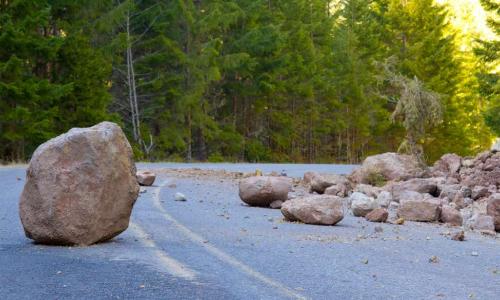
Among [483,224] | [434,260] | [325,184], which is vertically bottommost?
[483,224]

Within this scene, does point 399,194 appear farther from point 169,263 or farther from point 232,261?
point 169,263

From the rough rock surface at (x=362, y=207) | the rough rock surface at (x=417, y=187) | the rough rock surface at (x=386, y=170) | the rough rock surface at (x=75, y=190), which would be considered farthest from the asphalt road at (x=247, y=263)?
the rough rock surface at (x=386, y=170)

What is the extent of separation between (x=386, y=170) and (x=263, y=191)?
8.93 metres

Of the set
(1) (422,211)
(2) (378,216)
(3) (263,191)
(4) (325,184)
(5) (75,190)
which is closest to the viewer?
(5) (75,190)

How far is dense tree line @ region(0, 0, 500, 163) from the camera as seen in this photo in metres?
24.1

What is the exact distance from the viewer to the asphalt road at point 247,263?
17.6 ft

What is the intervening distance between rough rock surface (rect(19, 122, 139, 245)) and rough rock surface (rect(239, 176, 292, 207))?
5.55 m

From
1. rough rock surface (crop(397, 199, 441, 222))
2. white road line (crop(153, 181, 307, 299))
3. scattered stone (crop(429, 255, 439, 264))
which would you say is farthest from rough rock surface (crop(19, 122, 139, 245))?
rough rock surface (crop(397, 199, 441, 222))

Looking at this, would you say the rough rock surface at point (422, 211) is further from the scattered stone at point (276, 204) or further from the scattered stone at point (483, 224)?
the scattered stone at point (276, 204)

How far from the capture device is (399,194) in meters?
15.7

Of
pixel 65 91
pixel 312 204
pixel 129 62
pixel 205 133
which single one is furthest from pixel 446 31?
pixel 312 204

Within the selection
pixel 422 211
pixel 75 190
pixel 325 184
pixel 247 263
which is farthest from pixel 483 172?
pixel 75 190

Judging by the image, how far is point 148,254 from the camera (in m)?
6.70

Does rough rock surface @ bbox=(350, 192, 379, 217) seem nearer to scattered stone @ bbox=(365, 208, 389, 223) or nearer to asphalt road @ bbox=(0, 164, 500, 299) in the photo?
scattered stone @ bbox=(365, 208, 389, 223)
